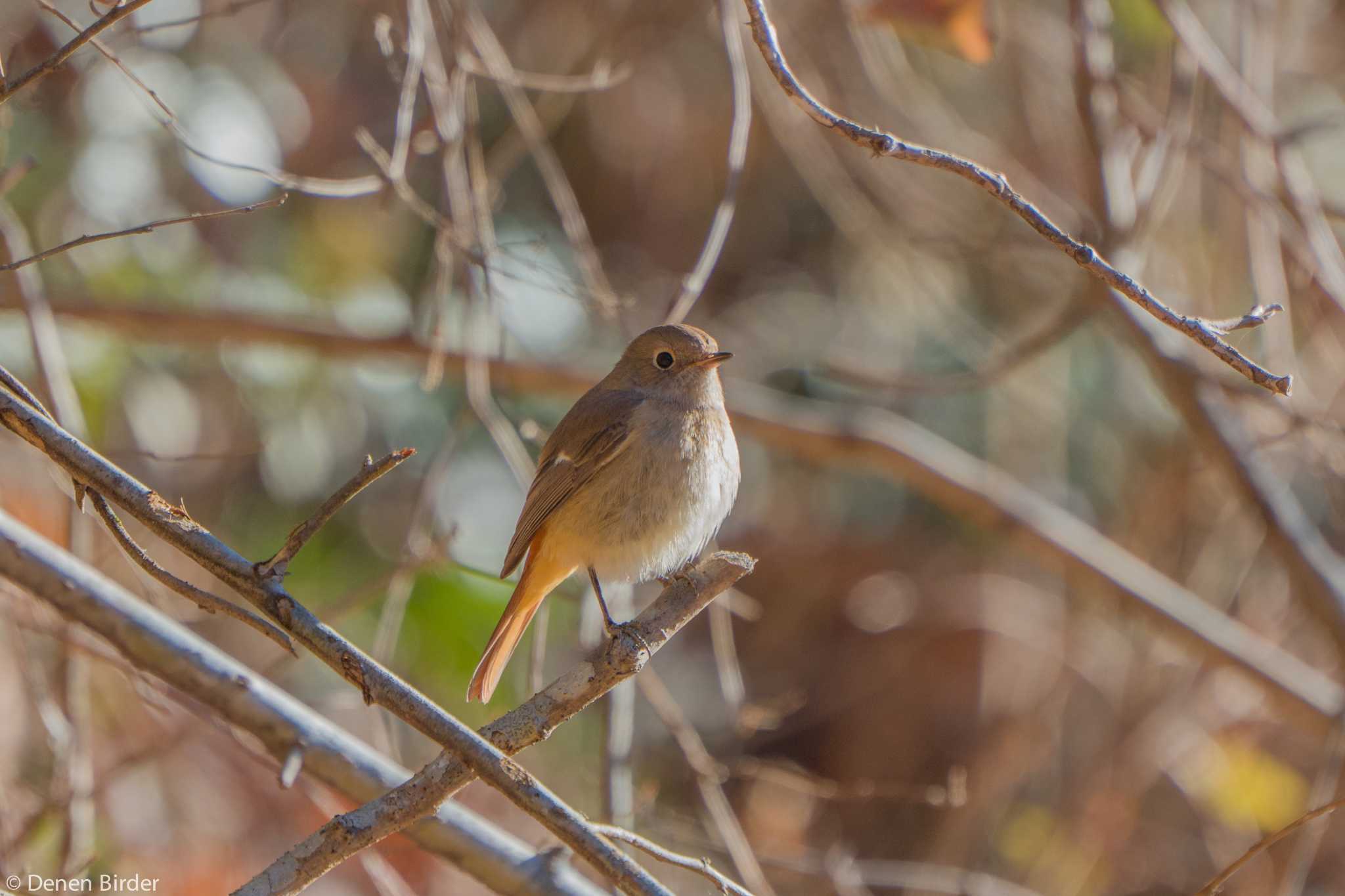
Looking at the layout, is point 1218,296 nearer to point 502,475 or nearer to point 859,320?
point 859,320

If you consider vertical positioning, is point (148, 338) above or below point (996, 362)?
above

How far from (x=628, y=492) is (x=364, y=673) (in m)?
2.16

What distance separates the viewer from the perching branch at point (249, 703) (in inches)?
123

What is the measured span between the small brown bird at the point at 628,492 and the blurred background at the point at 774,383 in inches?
9.1

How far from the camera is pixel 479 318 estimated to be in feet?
14.3

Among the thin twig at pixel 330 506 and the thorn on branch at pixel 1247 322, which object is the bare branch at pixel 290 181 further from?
the thorn on branch at pixel 1247 322

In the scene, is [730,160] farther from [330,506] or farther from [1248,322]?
[330,506]

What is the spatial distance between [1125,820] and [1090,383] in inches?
94.2

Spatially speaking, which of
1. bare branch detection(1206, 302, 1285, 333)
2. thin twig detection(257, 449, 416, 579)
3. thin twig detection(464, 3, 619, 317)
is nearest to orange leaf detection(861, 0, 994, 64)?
thin twig detection(464, 3, 619, 317)

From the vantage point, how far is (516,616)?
4.23m

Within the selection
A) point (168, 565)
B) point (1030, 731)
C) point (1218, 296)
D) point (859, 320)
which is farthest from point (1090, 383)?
point (168, 565)

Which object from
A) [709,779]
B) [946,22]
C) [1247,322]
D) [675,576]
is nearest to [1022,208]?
[1247,322]

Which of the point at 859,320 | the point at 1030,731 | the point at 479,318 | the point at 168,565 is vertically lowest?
the point at 1030,731

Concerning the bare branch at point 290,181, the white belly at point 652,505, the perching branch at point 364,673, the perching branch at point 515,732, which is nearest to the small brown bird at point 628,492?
the white belly at point 652,505
